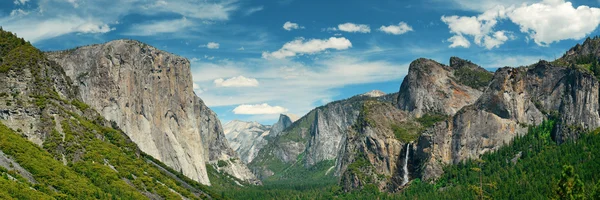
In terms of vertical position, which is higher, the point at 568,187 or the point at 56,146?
the point at 56,146

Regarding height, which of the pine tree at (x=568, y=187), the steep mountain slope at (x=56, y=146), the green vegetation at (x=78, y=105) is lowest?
the pine tree at (x=568, y=187)

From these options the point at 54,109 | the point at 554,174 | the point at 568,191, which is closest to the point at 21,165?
the point at 54,109

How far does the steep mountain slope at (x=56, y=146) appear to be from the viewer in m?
126

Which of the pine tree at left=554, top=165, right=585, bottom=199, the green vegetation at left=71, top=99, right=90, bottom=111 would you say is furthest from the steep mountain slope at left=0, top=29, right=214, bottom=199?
the pine tree at left=554, top=165, right=585, bottom=199

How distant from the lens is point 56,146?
150 meters

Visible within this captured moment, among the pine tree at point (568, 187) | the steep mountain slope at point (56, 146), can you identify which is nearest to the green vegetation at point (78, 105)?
the steep mountain slope at point (56, 146)

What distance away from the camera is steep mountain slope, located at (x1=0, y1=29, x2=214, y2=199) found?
12562 cm

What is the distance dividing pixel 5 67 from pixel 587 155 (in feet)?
583

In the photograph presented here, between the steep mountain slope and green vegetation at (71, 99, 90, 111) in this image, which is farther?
green vegetation at (71, 99, 90, 111)

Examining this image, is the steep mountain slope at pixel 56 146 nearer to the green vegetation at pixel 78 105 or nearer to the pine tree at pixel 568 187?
the green vegetation at pixel 78 105

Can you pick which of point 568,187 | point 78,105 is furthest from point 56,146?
point 568,187

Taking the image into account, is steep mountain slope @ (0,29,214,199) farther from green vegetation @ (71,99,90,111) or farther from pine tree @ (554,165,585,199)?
pine tree @ (554,165,585,199)

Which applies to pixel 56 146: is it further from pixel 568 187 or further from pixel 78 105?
pixel 568 187

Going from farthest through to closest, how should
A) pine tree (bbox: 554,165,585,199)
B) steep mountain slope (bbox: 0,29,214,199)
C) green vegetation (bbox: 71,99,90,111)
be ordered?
green vegetation (bbox: 71,99,90,111) → steep mountain slope (bbox: 0,29,214,199) → pine tree (bbox: 554,165,585,199)
